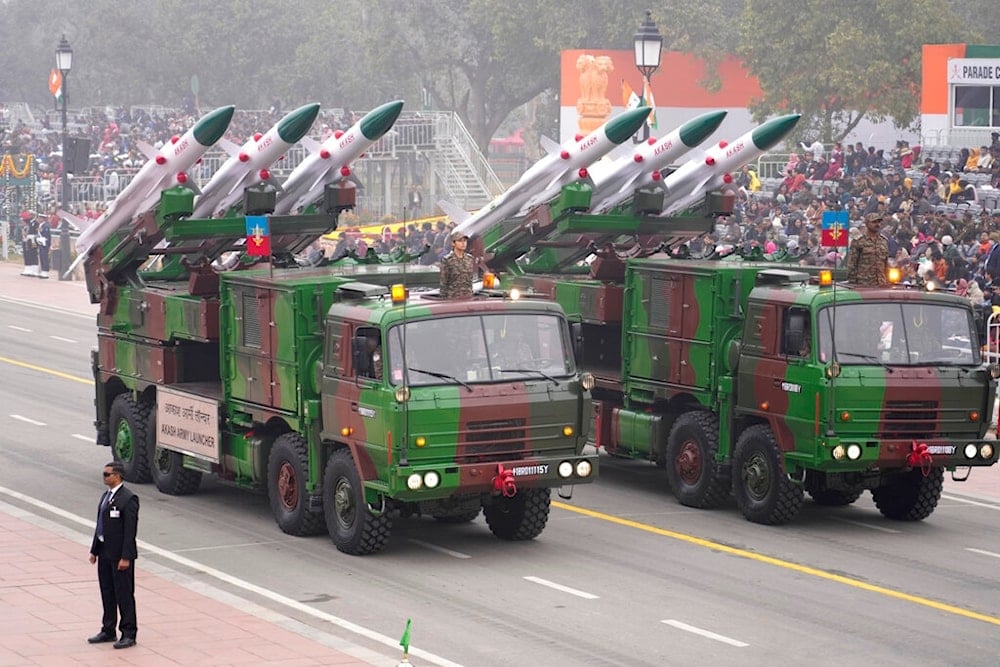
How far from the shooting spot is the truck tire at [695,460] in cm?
2184

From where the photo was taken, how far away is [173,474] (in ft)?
75.7

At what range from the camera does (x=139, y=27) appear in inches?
4013

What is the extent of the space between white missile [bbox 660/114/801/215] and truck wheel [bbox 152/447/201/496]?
308 inches

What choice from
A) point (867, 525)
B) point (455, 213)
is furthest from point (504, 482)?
point (455, 213)

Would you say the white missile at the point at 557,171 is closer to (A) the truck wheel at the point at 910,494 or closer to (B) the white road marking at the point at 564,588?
(A) the truck wheel at the point at 910,494

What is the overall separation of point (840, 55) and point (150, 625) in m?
48.4

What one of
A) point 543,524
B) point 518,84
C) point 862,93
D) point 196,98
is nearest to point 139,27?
point 196,98

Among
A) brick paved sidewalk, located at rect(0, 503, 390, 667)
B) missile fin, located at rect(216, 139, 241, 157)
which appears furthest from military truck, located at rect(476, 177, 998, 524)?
brick paved sidewalk, located at rect(0, 503, 390, 667)

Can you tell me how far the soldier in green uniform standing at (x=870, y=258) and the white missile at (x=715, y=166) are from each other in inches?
231

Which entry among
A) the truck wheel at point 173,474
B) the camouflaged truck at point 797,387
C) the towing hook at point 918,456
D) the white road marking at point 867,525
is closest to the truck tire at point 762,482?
the camouflaged truck at point 797,387

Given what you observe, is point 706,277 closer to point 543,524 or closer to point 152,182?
point 543,524

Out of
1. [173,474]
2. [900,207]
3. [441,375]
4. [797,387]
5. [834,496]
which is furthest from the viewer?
[900,207]

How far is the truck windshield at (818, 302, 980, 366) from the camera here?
20.1 m

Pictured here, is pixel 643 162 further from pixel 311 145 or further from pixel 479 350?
pixel 479 350
